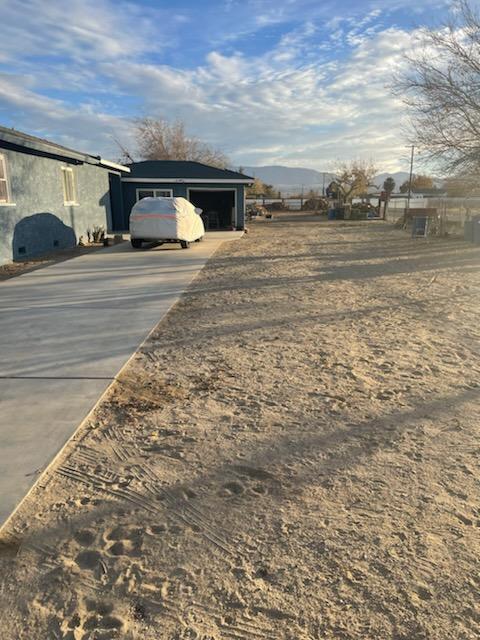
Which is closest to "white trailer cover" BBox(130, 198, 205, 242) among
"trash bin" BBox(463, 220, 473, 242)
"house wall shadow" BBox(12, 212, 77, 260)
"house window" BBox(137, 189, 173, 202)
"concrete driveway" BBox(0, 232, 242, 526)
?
"house wall shadow" BBox(12, 212, 77, 260)

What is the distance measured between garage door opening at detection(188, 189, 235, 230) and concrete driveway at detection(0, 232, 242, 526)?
650 inches

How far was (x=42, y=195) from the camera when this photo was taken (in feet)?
46.8

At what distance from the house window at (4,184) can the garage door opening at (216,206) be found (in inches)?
642

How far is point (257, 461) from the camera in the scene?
3.14 metres

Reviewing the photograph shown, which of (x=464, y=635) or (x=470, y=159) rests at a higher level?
(x=470, y=159)

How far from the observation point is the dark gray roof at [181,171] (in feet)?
78.6

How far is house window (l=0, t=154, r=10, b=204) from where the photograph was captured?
1194 cm

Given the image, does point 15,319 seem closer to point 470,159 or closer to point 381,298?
point 381,298

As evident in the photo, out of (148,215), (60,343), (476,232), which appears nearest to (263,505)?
(60,343)

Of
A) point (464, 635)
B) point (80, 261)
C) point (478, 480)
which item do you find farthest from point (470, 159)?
point (464, 635)

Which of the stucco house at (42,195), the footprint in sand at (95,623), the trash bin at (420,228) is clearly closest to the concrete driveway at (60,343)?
the footprint in sand at (95,623)

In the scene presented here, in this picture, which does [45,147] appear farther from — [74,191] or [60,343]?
[60,343]

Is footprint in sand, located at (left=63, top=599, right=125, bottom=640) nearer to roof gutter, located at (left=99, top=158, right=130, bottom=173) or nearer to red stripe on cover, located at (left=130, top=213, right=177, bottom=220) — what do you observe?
red stripe on cover, located at (left=130, top=213, right=177, bottom=220)

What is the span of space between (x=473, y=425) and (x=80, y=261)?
11441 millimetres
